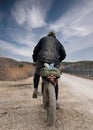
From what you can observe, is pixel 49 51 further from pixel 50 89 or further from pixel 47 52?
pixel 50 89

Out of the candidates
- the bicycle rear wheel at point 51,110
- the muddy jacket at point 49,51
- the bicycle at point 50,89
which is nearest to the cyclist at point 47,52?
the muddy jacket at point 49,51

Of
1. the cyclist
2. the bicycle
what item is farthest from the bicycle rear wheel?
the cyclist

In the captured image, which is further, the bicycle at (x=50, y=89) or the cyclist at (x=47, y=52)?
the cyclist at (x=47, y=52)

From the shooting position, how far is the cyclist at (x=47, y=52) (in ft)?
20.8

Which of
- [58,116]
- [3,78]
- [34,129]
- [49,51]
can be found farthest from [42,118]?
[3,78]

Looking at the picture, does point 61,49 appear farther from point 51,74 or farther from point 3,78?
point 3,78

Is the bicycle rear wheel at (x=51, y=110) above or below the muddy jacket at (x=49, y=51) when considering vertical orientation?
below

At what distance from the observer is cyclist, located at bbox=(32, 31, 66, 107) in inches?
250

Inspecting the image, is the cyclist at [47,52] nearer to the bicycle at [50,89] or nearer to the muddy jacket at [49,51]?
the muddy jacket at [49,51]

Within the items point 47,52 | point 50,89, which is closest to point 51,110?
point 50,89

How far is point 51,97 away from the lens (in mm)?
5496

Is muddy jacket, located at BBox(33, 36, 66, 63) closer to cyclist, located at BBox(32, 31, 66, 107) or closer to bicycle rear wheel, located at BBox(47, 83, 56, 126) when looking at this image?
cyclist, located at BBox(32, 31, 66, 107)

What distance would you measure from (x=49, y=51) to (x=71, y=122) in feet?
5.64

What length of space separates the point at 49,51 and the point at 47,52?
0.07 meters
